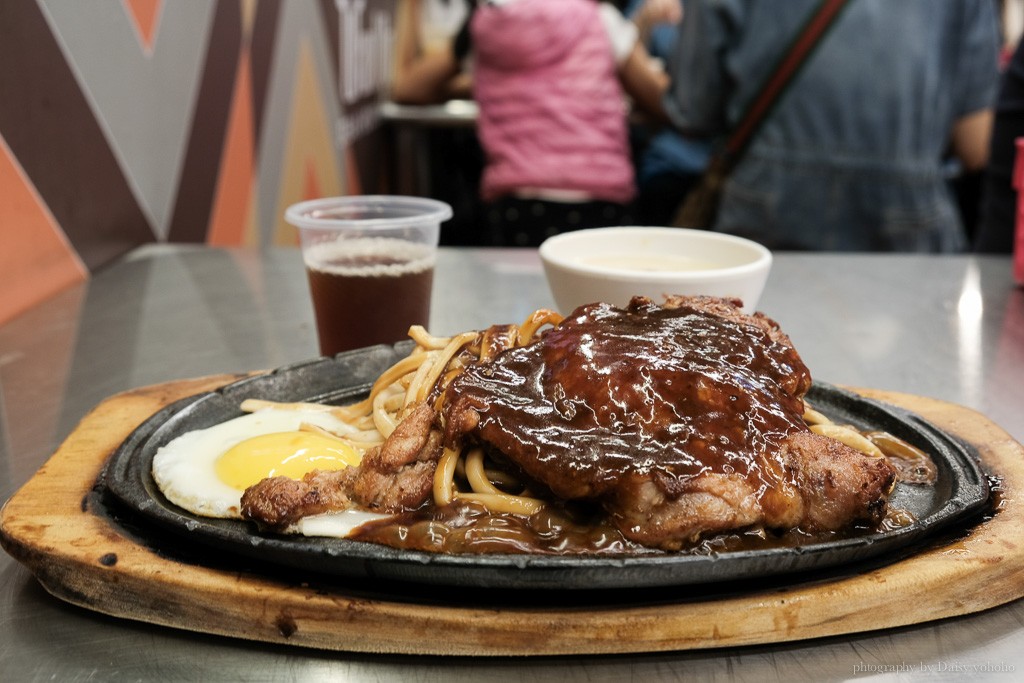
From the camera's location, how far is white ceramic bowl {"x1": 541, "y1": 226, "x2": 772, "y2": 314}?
1959 mm

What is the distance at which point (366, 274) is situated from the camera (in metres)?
2.15

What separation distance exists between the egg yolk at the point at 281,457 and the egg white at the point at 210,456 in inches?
0.9

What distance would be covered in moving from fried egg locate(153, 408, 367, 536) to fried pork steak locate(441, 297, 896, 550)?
25 centimetres

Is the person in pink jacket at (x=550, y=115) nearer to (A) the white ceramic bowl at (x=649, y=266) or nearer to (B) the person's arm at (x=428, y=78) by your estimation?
(B) the person's arm at (x=428, y=78)

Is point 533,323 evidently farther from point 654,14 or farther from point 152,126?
point 654,14

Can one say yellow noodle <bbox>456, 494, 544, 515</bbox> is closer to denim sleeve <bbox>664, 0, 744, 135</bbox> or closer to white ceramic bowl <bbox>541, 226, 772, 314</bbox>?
white ceramic bowl <bbox>541, 226, 772, 314</bbox>

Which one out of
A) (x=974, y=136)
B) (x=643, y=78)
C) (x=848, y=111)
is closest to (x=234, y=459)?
(x=848, y=111)

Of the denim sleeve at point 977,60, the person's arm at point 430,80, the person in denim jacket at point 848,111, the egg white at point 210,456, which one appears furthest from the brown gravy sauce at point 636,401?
the person's arm at point 430,80

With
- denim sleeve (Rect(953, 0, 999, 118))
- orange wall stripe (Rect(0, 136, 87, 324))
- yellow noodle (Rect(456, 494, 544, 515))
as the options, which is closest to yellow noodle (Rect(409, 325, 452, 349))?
yellow noodle (Rect(456, 494, 544, 515))

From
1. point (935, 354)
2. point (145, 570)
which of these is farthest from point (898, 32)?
point (145, 570)

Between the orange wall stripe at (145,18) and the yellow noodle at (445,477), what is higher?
the orange wall stripe at (145,18)

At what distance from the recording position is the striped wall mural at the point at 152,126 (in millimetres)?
2816

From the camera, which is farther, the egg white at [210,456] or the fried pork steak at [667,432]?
the egg white at [210,456]

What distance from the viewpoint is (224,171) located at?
14.8 feet
